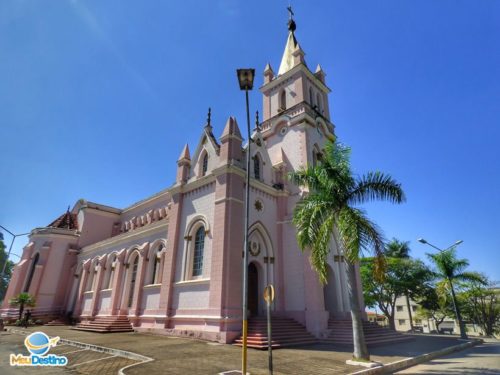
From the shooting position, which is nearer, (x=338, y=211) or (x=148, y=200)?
(x=338, y=211)

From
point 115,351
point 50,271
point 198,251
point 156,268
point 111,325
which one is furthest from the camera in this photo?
point 50,271

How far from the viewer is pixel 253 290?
19.2m

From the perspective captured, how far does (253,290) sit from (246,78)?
45.3ft

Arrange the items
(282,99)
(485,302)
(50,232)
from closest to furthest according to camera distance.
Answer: (282,99) → (50,232) → (485,302)

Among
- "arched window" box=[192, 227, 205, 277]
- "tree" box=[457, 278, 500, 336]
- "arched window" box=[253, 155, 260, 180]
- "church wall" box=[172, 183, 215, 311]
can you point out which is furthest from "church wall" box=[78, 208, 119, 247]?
"tree" box=[457, 278, 500, 336]

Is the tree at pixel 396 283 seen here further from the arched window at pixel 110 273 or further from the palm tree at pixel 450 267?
the arched window at pixel 110 273

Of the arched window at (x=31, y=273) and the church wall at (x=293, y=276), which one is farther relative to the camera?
the arched window at (x=31, y=273)

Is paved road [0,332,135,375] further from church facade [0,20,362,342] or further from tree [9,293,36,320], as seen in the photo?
tree [9,293,36,320]

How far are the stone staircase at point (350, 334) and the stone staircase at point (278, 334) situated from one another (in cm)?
139

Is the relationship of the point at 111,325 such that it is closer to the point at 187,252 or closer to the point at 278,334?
the point at 187,252

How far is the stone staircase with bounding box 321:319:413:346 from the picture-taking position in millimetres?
16547

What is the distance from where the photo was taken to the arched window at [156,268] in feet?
69.5

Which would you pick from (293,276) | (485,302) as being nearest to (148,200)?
(293,276)

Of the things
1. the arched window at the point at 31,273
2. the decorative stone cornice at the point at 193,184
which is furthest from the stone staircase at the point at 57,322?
the decorative stone cornice at the point at 193,184
